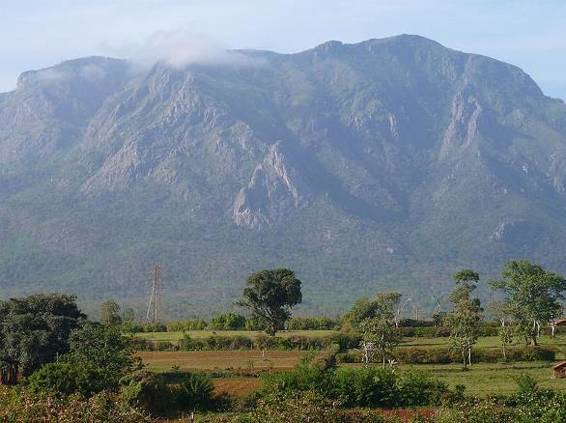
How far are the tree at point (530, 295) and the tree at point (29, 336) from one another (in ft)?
102

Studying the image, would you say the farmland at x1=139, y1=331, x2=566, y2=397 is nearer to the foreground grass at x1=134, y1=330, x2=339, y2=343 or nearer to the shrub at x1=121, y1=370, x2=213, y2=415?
the shrub at x1=121, y1=370, x2=213, y2=415

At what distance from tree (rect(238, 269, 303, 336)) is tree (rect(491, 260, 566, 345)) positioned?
58.6 feet

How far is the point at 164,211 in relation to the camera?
7259 inches

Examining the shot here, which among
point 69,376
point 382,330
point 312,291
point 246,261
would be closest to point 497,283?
point 382,330

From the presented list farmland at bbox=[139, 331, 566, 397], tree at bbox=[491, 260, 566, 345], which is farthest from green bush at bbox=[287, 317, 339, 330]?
tree at bbox=[491, 260, 566, 345]

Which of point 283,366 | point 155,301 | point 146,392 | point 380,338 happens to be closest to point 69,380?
point 146,392

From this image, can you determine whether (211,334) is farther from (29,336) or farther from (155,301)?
(155,301)

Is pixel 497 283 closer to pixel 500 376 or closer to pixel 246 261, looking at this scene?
pixel 500 376

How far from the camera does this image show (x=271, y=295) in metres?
74.1

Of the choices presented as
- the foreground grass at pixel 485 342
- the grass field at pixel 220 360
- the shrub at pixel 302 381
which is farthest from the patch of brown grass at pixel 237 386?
the foreground grass at pixel 485 342

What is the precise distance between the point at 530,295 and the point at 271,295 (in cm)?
2138

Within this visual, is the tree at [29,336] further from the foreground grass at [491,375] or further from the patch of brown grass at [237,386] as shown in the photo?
the foreground grass at [491,375]

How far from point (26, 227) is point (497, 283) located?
113 metres

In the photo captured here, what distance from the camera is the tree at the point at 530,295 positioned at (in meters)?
63.4
